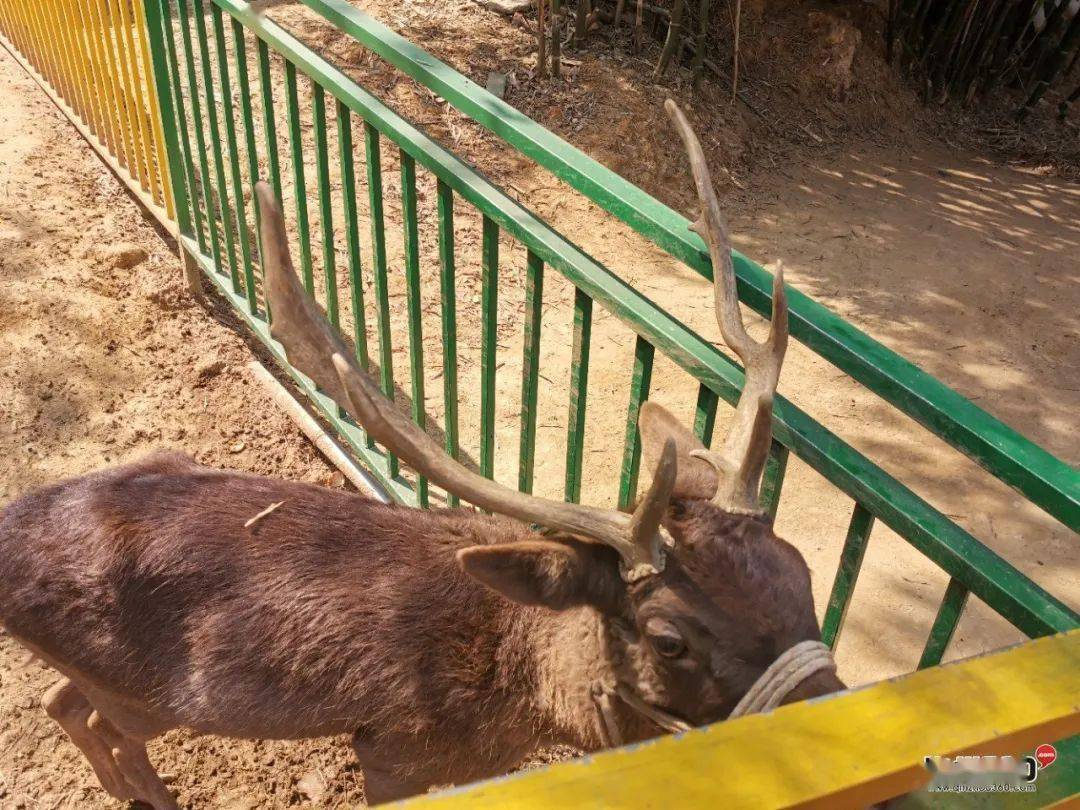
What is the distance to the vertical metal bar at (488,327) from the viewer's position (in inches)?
122

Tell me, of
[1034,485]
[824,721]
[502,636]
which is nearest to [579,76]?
[502,636]

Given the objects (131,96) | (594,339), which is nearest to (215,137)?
(131,96)

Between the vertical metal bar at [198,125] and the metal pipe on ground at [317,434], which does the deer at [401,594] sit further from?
the vertical metal bar at [198,125]

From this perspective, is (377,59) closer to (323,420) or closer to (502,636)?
(323,420)

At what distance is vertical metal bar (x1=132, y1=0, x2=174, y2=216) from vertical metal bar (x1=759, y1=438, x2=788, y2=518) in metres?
3.58

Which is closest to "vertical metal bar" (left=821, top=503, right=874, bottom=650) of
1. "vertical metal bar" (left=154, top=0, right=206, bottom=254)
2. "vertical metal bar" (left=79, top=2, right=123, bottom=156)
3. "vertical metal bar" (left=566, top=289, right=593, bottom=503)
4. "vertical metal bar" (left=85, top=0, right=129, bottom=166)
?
"vertical metal bar" (left=566, top=289, right=593, bottom=503)

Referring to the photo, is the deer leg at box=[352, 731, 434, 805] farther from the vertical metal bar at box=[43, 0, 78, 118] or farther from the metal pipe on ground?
the vertical metal bar at box=[43, 0, 78, 118]

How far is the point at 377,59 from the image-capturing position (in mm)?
7473

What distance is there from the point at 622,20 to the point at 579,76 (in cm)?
94

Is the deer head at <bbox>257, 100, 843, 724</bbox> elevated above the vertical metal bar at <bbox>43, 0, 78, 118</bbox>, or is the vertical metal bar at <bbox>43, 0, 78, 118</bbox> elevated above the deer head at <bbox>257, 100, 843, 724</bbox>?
the deer head at <bbox>257, 100, 843, 724</bbox>

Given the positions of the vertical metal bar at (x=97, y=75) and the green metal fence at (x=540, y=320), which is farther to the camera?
the vertical metal bar at (x=97, y=75)

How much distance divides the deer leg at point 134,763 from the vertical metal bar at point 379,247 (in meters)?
1.35

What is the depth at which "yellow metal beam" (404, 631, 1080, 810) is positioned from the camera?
1.00m

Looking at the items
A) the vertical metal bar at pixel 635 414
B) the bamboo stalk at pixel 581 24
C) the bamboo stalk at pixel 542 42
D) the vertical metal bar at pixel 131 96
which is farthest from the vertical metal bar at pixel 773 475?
the bamboo stalk at pixel 581 24
